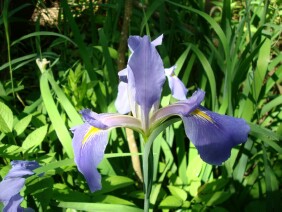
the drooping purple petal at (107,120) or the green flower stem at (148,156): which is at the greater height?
the drooping purple petal at (107,120)

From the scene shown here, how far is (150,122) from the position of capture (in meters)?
1.10

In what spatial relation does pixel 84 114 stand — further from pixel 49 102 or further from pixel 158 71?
pixel 49 102

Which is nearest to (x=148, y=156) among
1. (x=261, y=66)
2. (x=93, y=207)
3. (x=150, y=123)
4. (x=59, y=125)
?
(x=150, y=123)

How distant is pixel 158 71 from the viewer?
1034mm

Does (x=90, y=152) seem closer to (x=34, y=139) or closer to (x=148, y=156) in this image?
(x=148, y=156)

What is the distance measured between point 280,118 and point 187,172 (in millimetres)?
637

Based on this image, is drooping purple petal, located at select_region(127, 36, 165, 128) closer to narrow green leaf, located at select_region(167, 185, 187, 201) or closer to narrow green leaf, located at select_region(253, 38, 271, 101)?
narrow green leaf, located at select_region(167, 185, 187, 201)

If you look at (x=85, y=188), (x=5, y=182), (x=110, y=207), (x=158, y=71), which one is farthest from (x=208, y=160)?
(x=85, y=188)

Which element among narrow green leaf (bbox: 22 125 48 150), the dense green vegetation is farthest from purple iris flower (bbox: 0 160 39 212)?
narrow green leaf (bbox: 22 125 48 150)

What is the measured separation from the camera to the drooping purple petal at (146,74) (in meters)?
1.01

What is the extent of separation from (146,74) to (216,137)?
0.22 meters

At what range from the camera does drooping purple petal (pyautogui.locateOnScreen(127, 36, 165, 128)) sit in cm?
101

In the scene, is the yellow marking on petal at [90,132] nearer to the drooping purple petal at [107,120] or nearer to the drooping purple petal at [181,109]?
the drooping purple petal at [107,120]

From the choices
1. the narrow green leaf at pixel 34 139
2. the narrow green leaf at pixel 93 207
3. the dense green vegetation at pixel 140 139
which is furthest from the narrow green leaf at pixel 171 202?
the narrow green leaf at pixel 34 139
